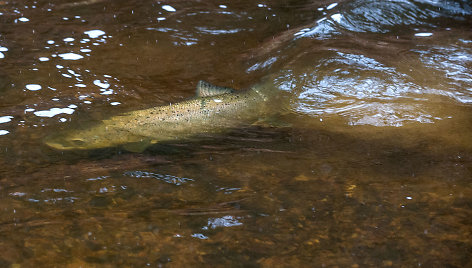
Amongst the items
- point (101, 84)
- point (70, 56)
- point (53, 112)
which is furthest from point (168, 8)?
point (53, 112)

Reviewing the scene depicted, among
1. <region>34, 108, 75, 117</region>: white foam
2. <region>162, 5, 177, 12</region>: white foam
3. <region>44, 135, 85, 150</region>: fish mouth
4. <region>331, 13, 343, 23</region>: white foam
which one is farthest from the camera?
<region>162, 5, 177, 12</region>: white foam

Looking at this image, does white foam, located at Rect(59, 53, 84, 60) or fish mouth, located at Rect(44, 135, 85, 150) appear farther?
white foam, located at Rect(59, 53, 84, 60)

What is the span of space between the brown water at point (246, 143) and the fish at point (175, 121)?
0.49 feet

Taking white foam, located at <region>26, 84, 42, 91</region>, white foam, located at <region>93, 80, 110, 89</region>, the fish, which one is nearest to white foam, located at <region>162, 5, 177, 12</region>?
white foam, located at <region>93, 80, 110, 89</region>

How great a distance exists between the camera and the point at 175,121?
5.43 m

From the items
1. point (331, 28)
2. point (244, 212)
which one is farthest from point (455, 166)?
point (331, 28)

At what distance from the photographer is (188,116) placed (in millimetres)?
5574

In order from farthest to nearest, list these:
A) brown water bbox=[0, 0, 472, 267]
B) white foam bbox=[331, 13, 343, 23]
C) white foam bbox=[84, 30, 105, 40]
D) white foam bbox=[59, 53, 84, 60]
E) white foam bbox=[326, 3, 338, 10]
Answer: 1. white foam bbox=[326, 3, 338, 10]
2. white foam bbox=[331, 13, 343, 23]
3. white foam bbox=[84, 30, 105, 40]
4. white foam bbox=[59, 53, 84, 60]
5. brown water bbox=[0, 0, 472, 267]

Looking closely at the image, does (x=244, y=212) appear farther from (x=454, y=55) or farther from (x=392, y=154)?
(x=454, y=55)

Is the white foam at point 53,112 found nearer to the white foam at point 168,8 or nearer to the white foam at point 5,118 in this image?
the white foam at point 5,118

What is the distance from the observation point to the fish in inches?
192

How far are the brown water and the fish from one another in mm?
148

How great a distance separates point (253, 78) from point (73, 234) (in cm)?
421

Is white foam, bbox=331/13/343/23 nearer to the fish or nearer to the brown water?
the brown water
